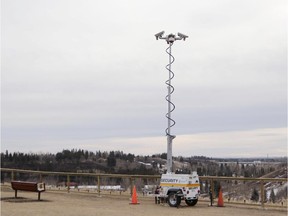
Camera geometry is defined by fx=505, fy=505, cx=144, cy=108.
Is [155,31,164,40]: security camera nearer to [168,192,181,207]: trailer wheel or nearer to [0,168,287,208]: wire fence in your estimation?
[0,168,287,208]: wire fence

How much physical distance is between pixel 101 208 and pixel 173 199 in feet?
9.05

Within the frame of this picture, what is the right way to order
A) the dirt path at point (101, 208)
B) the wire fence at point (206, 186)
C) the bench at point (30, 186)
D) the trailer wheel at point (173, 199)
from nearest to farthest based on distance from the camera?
the dirt path at point (101, 208) < the trailer wheel at point (173, 199) < the wire fence at point (206, 186) < the bench at point (30, 186)

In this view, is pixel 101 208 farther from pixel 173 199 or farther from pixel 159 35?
pixel 159 35

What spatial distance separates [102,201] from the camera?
2083 centimetres

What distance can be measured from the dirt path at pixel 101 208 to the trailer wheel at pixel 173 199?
8.1 inches

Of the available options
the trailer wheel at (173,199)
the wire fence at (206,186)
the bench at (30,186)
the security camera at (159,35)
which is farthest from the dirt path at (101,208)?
the security camera at (159,35)

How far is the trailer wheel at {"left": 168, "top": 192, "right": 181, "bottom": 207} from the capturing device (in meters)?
18.5

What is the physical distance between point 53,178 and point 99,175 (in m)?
Answer: 9.53

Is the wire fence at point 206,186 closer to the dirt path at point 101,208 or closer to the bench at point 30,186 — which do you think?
the dirt path at point 101,208

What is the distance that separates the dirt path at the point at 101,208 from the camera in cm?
1608

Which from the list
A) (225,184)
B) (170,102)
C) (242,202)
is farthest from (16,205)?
(225,184)

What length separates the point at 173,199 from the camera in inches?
737

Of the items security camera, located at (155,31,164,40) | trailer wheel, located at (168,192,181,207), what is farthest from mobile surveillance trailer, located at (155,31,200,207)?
security camera, located at (155,31,164,40)

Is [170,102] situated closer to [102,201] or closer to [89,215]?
[102,201]
